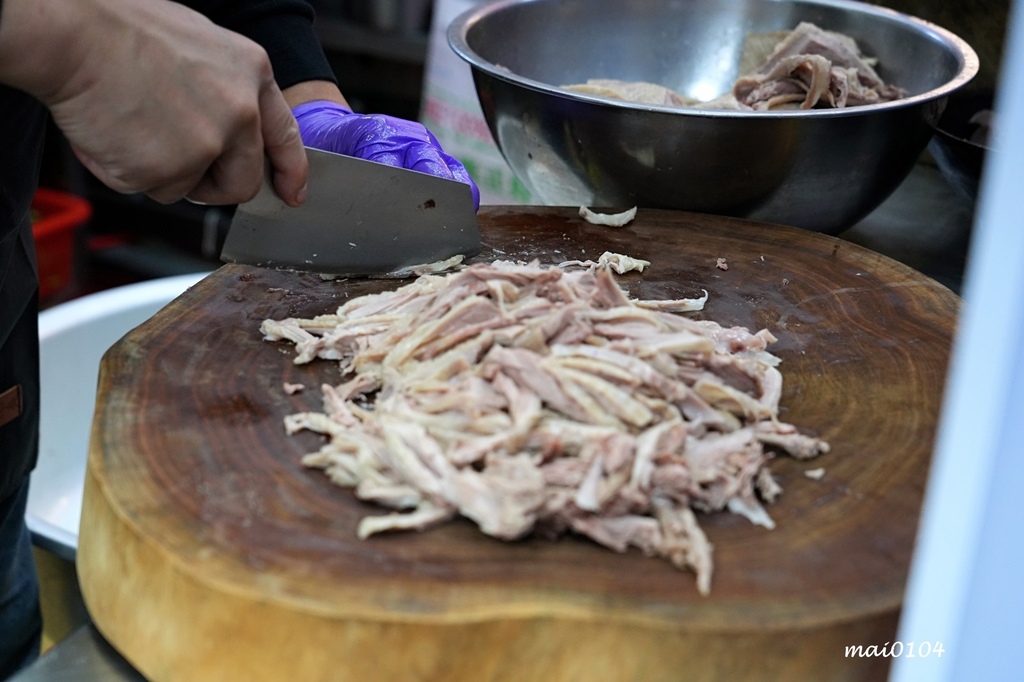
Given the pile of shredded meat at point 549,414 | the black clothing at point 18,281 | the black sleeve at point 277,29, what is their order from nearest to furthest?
the pile of shredded meat at point 549,414, the black clothing at point 18,281, the black sleeve at point 277,29

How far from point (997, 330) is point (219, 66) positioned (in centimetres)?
116

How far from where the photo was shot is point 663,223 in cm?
206

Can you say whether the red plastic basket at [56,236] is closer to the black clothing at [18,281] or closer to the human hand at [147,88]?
the black clothing at [18,281]

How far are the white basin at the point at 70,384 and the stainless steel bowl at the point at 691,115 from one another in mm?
1218

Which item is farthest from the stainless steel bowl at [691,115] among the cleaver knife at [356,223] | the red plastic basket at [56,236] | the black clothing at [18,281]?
the red plastic basket at [56,236]

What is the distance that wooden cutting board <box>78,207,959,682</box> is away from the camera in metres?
1.04

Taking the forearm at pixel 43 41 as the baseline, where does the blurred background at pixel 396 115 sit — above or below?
below

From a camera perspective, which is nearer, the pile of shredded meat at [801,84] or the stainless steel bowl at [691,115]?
the stainless steel bowl at [691,115]

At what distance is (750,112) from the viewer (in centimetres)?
182

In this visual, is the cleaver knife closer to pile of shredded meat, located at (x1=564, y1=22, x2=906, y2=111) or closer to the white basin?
pile of shredded meat, located at (x1=564, y1=22, x2=906, y2=111)

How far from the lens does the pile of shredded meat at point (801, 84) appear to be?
82.8 inches

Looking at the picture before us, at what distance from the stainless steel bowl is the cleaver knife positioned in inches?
12.2

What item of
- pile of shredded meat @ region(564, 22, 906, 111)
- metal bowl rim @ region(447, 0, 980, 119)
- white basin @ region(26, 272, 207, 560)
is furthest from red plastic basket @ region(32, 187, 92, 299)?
pile of shredded meat @ region(564, 22, 906, 111)

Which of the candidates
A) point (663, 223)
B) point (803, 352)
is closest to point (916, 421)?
point (803, 352)
